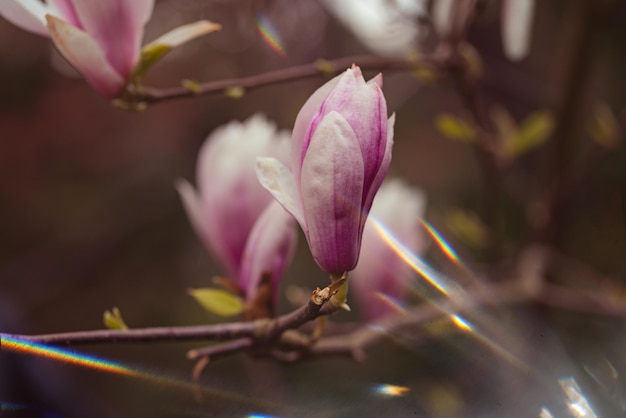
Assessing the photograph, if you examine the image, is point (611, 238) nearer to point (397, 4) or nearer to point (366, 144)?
point (397, 4)

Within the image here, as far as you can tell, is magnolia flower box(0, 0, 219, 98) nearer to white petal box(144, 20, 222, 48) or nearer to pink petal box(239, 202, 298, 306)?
white petal box(144, 20, 222, 48)

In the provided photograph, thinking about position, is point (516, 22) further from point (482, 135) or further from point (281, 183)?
point (281, 183)

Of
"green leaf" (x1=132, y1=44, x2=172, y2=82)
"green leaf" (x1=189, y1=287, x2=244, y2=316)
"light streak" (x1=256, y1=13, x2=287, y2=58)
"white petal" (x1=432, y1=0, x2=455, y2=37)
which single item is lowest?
"green leaf" (x1=189, y1=287, x2=244, y2=316)

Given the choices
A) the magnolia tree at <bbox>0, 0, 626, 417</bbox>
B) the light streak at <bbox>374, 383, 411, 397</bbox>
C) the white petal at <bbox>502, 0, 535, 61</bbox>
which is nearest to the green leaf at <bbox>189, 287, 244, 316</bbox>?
the magnolia tree at <bbox>0, 0, 626, 417</bbox>

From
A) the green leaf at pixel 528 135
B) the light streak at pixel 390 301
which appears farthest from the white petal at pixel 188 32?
the green leaf at pixel 528 135

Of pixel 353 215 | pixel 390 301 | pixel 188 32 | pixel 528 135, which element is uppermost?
pixel 188 32

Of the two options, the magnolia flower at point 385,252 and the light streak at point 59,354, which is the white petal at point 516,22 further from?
the light streak at point 59,354

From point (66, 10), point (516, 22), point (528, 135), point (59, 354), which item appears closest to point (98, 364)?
point (59, 354)
